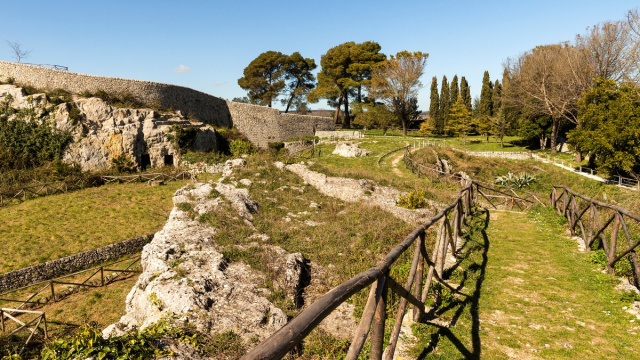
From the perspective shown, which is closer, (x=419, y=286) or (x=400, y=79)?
(x=419, y=286)

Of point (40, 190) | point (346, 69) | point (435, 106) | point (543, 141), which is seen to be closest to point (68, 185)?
point (40, 190)

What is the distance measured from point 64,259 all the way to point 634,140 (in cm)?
3834

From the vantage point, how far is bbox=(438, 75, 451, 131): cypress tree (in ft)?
204

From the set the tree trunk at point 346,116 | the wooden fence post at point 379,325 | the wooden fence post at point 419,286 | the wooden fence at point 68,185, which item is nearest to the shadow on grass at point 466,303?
the wooden fence post at point 419,286

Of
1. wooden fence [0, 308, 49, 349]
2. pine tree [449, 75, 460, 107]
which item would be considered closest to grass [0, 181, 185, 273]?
wooden fence [0, 308, 49, 349]

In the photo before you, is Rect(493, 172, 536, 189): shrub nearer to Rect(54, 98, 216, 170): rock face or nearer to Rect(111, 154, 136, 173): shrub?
Rect(54, 98, 216, 170): rock face

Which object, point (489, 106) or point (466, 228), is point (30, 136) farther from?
point (489, 106)

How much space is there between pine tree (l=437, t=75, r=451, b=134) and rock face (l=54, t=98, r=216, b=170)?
4670 centimetres

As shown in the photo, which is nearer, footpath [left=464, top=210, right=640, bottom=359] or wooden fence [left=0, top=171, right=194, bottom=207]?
footpath [left=464, top=210, right=640, bottom=359]

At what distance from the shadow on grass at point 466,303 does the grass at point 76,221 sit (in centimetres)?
1707

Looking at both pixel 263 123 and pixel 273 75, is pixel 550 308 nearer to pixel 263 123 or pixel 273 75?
pixel 263 123

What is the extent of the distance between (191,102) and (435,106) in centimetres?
4537

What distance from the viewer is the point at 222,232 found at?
11.3 m

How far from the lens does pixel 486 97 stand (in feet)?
214
